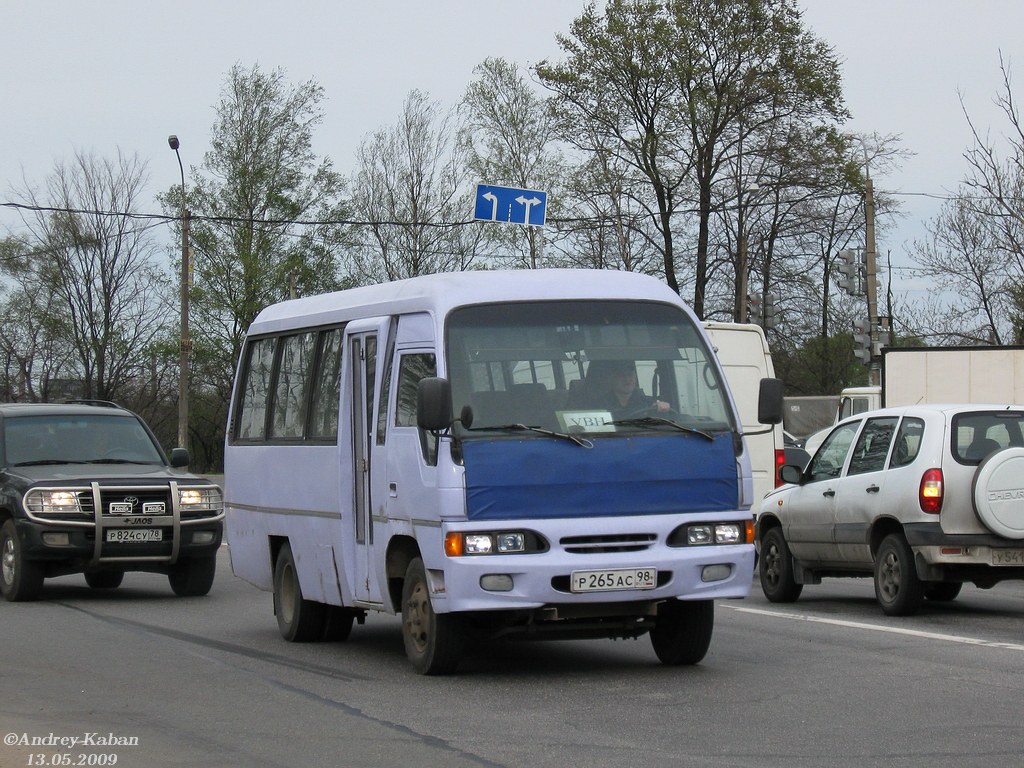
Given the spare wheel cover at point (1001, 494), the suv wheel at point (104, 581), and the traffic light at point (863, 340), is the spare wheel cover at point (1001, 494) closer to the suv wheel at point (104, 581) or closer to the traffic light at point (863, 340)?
the suv wheel at point (104, 581)

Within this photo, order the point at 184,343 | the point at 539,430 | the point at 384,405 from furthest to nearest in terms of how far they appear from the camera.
Answer: the point at 184,343
the point at 384,405
the point at 539,430

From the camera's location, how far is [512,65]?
54.5 metres

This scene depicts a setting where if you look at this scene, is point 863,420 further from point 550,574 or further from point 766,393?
point 550,574

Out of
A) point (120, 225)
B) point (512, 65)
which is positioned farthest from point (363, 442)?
point (120, 225)

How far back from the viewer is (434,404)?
29.7 feet

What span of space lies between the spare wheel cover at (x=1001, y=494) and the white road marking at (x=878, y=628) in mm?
1145

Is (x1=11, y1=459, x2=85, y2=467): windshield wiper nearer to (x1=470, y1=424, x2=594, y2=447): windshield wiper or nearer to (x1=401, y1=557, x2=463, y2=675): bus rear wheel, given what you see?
(x1=401, y1=557, x2=463, y2=675): bus rear wheel

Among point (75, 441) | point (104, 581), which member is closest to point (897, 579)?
point (75, 441)

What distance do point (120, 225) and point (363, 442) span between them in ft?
193

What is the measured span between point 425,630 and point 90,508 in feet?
23.3

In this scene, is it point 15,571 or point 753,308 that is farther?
point 753,308

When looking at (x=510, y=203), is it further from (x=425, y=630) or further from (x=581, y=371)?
(x=425, y=630)

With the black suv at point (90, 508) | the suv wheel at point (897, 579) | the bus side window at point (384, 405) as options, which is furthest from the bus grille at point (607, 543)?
the black suv at point (90, 508)

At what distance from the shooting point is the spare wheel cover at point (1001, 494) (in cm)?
1258
